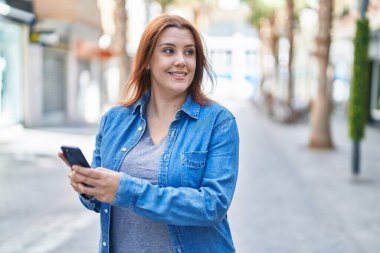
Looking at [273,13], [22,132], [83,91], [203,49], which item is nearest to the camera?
[203,49]

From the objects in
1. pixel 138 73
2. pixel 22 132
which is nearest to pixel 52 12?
pixel 22 132

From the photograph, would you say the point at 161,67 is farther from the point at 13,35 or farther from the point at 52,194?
the point at 13,35

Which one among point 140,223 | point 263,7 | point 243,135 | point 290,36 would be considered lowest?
point 243,135

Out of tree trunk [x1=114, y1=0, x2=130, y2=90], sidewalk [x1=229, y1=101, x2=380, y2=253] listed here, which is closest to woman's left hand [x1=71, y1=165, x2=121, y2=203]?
sidewalk [x1=229, y1=101, x2=380, y2=253]

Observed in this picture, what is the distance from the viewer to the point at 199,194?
6.25ft

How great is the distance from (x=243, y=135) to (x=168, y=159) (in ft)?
62.0

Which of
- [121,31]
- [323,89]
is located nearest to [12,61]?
[121,31]

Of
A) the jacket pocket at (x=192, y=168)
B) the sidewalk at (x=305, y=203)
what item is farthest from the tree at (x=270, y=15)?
the jacket pocket at (x=192, y=168)

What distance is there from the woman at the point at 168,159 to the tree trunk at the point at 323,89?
44.8 feet

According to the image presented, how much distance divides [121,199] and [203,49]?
70cm

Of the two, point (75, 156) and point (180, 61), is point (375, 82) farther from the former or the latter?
point (75, 156)

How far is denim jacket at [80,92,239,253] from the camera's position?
185cm

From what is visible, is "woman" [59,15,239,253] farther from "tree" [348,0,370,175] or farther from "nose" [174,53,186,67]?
"tree" [348,0,370,175]

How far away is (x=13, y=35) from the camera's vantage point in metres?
18.8
